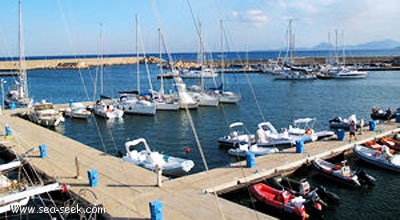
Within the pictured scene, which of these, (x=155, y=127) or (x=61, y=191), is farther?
(x=155, y=127)

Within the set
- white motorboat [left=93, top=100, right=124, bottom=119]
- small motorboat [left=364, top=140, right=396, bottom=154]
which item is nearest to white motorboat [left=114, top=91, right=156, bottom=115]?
white motorboat [left=93, top=100, right=124, bottom=119]

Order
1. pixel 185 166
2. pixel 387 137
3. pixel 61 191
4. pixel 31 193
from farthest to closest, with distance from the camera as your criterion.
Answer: pixel 387 137 < pixel 185 166 < pixel 61 191 < pixel 31 193

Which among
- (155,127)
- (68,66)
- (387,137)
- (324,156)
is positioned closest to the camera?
(324,156)

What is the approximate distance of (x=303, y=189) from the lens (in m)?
18.4

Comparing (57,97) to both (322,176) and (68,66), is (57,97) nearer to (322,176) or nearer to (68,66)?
(322,176)

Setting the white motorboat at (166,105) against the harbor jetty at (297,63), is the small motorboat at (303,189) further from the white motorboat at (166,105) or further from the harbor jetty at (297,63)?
the harbor jetty at (297,63)

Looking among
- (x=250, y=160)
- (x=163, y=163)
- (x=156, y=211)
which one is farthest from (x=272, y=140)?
(x=156, y=211)

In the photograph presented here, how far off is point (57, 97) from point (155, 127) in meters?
40.1

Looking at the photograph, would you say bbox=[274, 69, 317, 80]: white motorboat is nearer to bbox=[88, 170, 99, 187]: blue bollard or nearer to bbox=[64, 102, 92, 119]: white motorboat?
bbox=[64, 102, 92, 119]: white motorboat

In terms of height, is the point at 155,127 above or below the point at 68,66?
below

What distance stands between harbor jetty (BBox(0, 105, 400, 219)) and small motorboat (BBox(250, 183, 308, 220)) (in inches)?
34.0

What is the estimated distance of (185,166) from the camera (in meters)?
21.7

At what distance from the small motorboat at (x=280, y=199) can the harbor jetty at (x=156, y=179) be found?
2.83ft

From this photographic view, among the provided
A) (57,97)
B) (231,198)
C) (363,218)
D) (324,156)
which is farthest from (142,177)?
(57,97)
